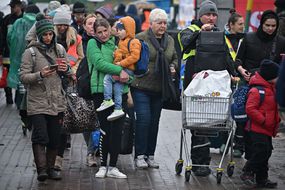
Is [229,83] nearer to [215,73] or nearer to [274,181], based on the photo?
[215,73]

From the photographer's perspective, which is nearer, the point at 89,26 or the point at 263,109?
the point at 263,109

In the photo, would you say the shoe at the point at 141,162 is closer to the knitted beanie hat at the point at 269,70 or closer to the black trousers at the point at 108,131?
the black trousers at the point at 108,131

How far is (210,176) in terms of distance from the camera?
38.4 feet

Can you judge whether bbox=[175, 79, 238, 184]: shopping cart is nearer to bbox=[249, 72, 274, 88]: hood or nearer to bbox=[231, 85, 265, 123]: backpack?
bbox=[231, 85, 265, 123]: backpack

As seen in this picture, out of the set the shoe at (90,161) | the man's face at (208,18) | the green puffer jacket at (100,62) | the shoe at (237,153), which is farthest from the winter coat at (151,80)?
the shoe at (237,153)

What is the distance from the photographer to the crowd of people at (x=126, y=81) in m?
10.8

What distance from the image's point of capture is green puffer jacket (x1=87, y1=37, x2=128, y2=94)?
11055 mm

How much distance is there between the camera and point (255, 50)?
12.3 meters

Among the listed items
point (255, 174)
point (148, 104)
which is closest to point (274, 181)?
point (255, 174)

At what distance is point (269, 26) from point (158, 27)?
1.42 meters

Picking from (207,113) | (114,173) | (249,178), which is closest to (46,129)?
(114,173)

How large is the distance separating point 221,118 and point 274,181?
1141 mm

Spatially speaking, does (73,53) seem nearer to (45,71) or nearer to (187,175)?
(45,71)

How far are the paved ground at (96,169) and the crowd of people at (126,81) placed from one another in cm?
18
